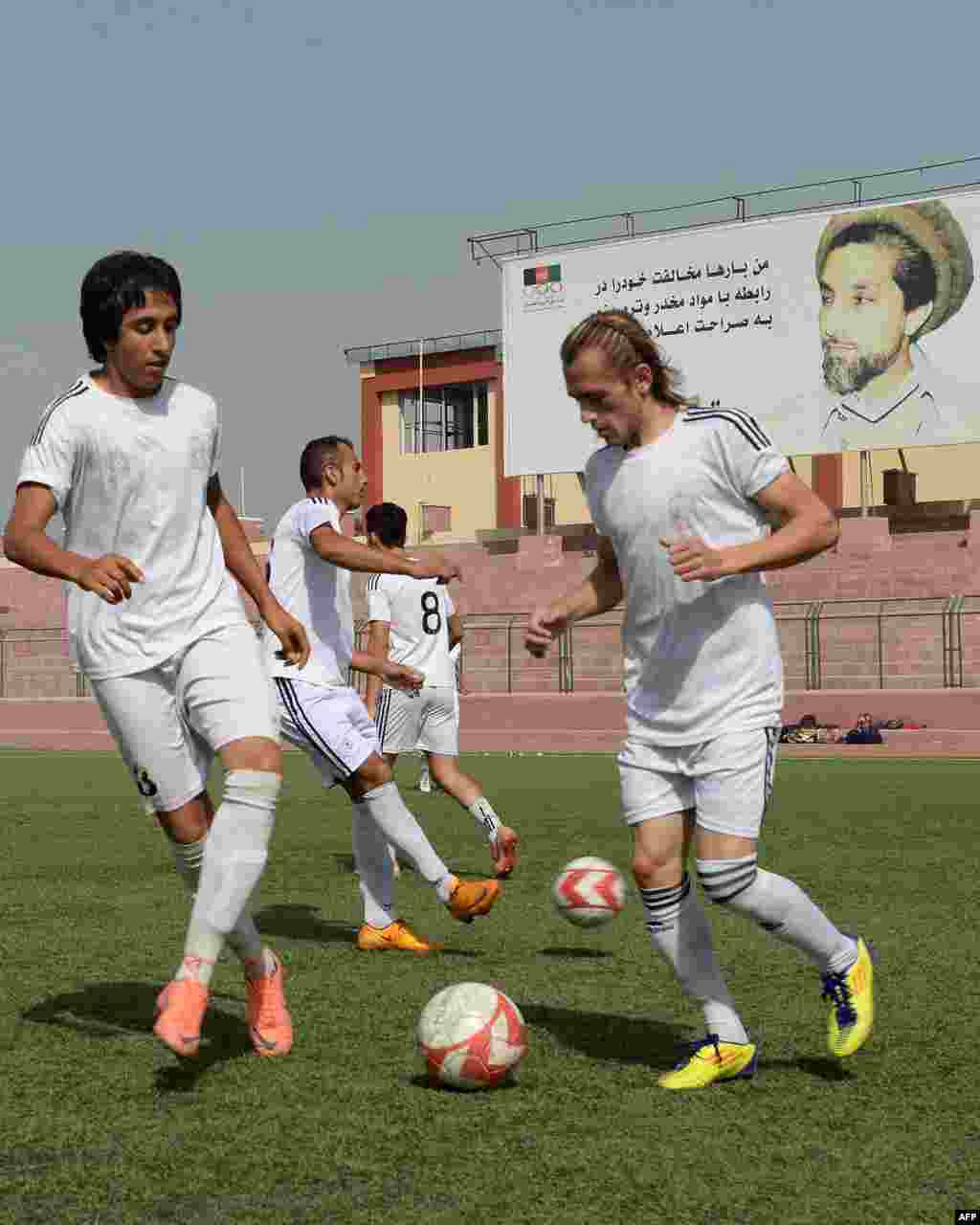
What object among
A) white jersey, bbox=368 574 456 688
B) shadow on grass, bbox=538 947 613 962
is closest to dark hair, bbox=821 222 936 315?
white jersey, bbox=368 574 456 688

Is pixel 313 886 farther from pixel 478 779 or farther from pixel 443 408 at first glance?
pixel 443 408

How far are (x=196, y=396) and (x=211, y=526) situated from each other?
0.38m

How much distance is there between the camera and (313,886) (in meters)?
9.91

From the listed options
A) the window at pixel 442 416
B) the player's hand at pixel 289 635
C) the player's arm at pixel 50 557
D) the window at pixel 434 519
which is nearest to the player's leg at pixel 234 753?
the player's hand at pixel 289 635

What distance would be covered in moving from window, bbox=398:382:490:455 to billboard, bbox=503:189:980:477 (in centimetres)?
1961

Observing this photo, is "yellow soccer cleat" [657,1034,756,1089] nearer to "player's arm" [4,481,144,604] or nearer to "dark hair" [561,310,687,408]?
"dark hair" [561,310,687,408]

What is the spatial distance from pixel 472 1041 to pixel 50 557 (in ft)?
5.57

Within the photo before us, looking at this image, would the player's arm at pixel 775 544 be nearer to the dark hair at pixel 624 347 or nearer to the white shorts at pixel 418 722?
the dark hair at pixel 624 347

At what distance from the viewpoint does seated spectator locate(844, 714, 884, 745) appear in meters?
27.0

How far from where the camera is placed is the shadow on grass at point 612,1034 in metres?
5.29

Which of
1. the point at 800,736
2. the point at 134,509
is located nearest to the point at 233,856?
the point at 134,509

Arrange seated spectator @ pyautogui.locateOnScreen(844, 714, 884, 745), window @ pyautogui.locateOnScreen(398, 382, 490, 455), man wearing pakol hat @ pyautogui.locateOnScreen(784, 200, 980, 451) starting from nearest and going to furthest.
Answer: seated spectator @ pyautogui.locateOnScreen(844, 714, 884, 745) < man wearing pakol hat @ pyautogui.locateOnScreen(784, 200, 980, 451) < window @ pyautogui.locateOnScreen(398, 382, 490, 455)

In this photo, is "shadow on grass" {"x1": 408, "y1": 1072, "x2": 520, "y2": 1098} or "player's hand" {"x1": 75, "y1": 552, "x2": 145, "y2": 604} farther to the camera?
"shadow on grass" {"x1": 408, "y1": 1072, "x2": 520, "y2": 1098}

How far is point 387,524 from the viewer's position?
30.4ft
